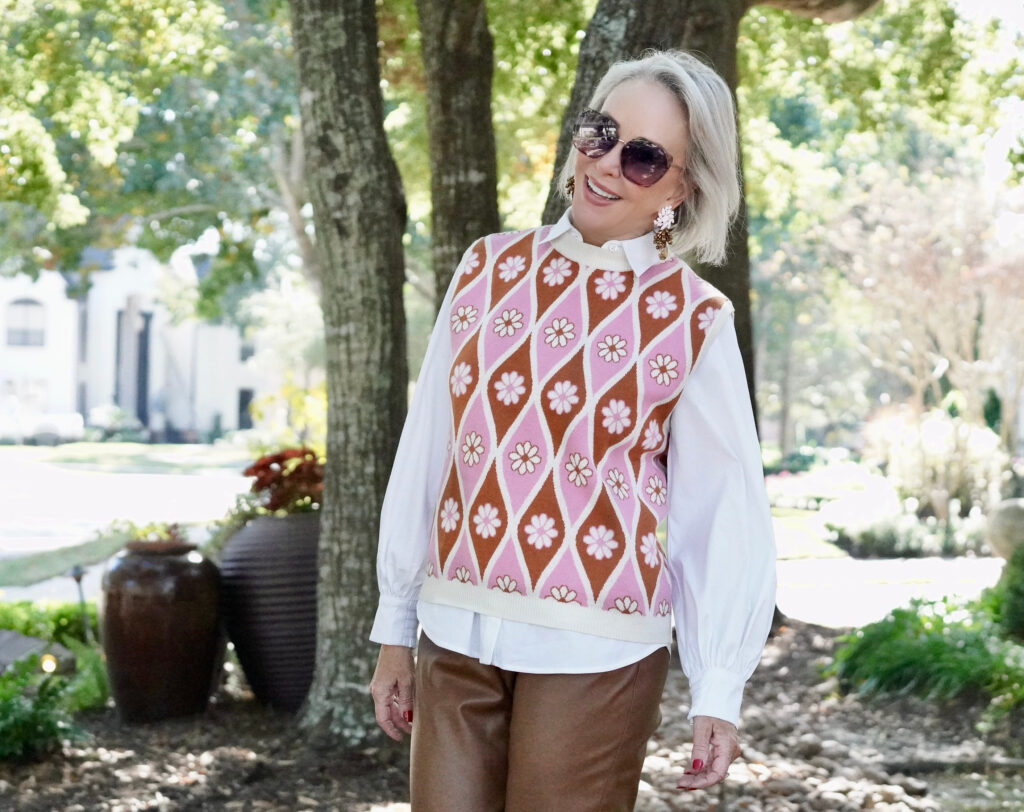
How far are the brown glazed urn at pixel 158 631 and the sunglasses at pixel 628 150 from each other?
4.74 metres

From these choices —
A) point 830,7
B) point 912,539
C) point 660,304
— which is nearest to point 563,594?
point 660,304

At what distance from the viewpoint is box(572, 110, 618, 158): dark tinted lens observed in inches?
93.0

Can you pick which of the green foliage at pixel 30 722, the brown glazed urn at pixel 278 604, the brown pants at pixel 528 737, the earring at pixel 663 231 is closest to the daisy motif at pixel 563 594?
the brown pants at pixel 528 737

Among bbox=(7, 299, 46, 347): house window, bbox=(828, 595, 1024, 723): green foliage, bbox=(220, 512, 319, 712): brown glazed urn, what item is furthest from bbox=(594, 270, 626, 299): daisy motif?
bbox=(7, 299, 46, 347): house window

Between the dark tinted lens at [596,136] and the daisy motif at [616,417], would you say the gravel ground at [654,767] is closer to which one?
the daisy motif at [616,417]

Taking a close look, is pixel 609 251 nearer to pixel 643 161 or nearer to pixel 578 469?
pixel 643 161

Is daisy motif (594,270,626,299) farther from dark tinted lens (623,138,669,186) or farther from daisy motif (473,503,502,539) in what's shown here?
daisy motif (473,503,502,539)

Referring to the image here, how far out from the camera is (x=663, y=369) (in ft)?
7.30

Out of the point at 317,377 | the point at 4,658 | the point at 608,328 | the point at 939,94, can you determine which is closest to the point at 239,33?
the point at 939,94

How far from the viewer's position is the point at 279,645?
6.57 metres

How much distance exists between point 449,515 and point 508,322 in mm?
346

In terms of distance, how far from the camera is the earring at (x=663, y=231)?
7.82 ft

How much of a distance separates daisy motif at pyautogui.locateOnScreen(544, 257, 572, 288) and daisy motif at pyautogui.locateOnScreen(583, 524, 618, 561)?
44 centimetres

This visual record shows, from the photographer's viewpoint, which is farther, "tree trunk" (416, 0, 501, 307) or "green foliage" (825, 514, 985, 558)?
"green foliage" (825, 514, 985, 558)
